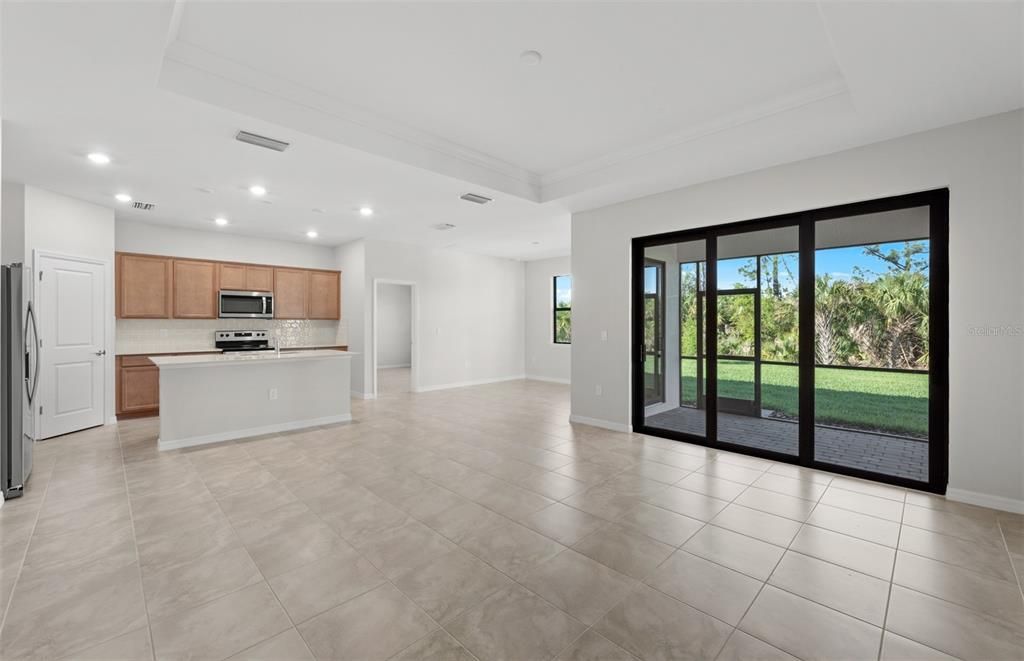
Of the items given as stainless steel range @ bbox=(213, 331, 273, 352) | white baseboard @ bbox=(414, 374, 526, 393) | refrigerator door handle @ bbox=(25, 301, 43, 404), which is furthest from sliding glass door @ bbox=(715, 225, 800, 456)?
stainless steel range @ bbox=(213, 331, 273, 352)

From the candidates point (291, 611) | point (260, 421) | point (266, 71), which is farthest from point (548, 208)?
point (291, 611)

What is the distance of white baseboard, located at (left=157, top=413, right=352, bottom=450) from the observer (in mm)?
4571

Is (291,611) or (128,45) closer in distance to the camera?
(291,611)

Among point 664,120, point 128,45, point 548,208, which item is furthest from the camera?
point 548,208

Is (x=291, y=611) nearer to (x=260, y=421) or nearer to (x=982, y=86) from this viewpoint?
(x=260, y=421)

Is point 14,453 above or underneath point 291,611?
above

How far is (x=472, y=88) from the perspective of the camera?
128 inches

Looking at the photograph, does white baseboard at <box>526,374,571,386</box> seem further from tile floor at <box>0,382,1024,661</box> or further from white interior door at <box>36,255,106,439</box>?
white interior door at <box>36,255,106,439</box>

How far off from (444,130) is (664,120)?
191cm

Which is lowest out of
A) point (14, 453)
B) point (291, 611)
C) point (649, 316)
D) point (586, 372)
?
point (291, 611)

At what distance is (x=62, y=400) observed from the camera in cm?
503

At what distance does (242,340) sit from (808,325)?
785 cm

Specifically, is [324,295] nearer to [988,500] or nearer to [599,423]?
[599,423]

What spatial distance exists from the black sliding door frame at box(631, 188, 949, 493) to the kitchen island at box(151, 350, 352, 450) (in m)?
3.86
